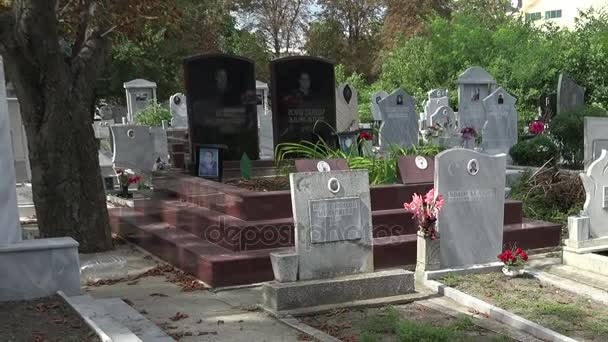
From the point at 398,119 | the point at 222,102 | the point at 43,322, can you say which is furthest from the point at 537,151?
the point at 43,322

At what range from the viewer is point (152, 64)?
32625 millimetres

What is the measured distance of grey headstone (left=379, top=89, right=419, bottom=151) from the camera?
1518cm

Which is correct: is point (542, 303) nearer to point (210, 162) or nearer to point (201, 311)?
point (201, 311)

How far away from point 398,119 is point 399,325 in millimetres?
10781

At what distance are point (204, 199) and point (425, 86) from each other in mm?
21200

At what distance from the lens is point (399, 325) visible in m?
4.95

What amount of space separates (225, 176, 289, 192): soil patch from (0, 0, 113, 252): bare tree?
1.81 meters

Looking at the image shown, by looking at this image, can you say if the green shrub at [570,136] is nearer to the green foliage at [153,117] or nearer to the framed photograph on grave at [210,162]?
the framed photograph on grave at [210,162]

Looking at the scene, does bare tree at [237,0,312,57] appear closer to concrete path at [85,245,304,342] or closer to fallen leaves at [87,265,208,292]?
fallen leaves at [87,265,208,292]

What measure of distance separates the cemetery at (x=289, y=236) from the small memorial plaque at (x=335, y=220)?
14 millimetres

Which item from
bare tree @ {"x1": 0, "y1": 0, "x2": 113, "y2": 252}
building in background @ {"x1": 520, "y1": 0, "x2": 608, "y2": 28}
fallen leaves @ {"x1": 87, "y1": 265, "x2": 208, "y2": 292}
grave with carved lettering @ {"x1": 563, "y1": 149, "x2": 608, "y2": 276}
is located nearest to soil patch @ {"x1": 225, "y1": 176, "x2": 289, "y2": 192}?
fallen leaves @ {"x1": 87, "y1": 265, "x2": 208, "y2": 292}

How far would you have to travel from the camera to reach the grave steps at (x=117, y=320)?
14.2ft

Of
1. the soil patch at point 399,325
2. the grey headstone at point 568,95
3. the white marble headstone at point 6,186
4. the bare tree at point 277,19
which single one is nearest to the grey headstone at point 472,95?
the grey headstone at point 568,95

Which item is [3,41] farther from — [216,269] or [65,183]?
[216,269]
